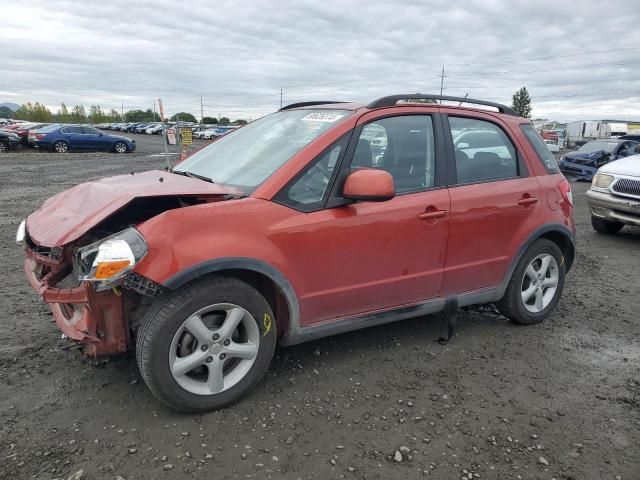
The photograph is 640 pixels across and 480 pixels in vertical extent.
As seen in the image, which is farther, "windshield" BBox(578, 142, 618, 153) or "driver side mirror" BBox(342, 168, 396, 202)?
"windshield" BBox(578, 142, 618, 153)

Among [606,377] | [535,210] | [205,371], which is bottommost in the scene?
[606,377]

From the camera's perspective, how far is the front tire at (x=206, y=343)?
105 inches

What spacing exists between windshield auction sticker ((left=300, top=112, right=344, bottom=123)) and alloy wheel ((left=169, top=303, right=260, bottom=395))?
1.43m

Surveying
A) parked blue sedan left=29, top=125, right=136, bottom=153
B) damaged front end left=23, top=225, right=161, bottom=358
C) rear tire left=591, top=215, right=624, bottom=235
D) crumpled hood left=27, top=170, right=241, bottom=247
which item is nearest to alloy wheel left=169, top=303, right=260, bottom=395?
damaged front end left=23, top=225, right=161, bottom=358

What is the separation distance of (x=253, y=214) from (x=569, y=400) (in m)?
2.27

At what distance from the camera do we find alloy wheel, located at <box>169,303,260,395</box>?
2.76 meters

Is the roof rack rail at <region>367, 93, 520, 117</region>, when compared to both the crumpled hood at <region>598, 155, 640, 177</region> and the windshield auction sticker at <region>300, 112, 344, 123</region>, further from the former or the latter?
the crumpled hood at <region>598, 155, 640, 177</region>

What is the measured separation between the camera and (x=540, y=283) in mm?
4328

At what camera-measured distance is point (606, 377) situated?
3514 millimetres

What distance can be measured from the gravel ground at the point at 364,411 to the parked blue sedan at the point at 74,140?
23770 mm

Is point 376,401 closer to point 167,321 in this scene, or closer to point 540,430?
point 540,430

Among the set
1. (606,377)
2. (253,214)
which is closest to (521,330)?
(606,377)

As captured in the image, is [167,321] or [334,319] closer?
[167,321]

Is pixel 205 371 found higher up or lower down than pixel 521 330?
higher up
